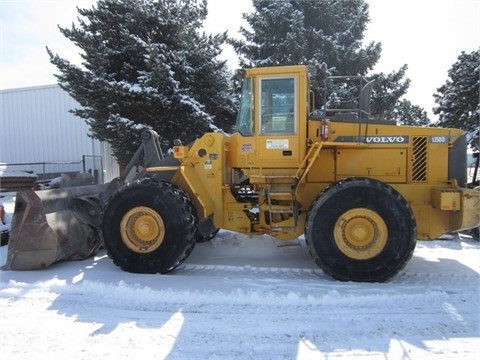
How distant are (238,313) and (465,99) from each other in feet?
60.0

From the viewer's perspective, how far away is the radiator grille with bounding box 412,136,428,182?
5992 millimetres

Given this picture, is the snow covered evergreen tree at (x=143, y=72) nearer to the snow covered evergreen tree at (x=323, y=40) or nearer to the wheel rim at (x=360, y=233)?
the snow covered evergreen tree at (x=323, y=40)

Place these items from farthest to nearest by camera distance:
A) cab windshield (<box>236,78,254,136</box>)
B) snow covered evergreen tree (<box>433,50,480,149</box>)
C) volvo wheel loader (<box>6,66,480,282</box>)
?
snow covered evergreen tree (<box>433,50,480,149</box>)
cab windshield (<box>236,78,254,136</box>)
volvo wheel loader (<box>6,66,480,282</box>)

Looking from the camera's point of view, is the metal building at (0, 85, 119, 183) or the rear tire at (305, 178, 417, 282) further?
the metal building at (0, 85, 119, 183)

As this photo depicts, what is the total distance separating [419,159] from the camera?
6.01 meters

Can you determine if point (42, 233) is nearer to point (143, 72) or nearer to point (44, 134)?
point (143, 72)

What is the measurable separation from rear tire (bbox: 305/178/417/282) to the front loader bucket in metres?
3.65

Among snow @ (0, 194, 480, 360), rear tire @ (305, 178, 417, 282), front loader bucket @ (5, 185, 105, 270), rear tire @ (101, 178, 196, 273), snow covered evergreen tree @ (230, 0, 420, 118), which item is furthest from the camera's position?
snow covered evergreen tree @ (230, 0, 420, 118)

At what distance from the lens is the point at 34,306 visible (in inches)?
183

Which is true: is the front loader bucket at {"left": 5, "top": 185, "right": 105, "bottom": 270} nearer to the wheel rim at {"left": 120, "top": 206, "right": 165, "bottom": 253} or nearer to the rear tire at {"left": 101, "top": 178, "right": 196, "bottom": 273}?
the rear tire at {"left": 101, "top": 178, "right": 196, "bottom": 273}

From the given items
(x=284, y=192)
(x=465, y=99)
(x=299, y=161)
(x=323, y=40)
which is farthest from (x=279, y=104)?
(x=465, y=99)

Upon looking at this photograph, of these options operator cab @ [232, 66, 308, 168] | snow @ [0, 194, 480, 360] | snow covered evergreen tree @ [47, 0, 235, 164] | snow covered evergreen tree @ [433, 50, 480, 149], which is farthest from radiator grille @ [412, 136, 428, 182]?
snow covered evergreen tree @ [433, 50, 480, 149]

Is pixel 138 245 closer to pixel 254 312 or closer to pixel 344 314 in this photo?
pixel 254 312

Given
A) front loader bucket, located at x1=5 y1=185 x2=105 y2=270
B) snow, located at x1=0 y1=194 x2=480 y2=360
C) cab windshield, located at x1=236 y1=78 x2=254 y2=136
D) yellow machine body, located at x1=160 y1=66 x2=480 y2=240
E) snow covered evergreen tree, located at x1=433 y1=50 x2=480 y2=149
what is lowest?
snow, located at x1=0 y1=194 x2=480 y2=360
